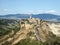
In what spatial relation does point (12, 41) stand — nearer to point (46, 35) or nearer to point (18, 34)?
point (18, 34)

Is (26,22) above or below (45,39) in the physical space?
above

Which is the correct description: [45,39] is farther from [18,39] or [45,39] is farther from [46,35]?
[18,39]

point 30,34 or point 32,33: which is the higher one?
point 32,33

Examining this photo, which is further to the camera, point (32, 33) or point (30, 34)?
point (32, 33)

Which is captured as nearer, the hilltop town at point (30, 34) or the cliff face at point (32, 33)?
the hilltop town at point (30, 34)

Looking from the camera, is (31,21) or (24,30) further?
(31,21)

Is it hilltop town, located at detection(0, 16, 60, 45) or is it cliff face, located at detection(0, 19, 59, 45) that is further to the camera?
cliff face, located at detection(0, 19, 59, 45)

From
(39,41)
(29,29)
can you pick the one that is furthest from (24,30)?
(39,41)
